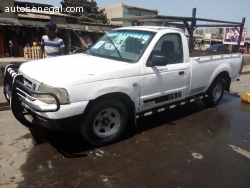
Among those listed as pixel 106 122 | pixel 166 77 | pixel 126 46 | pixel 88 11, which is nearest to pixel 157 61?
pixel 166 77

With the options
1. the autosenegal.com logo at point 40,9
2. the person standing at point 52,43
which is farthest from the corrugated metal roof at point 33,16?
the person standing at point 52,43

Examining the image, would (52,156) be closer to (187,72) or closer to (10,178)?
(10,178)

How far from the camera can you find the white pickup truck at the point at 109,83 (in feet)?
9.09

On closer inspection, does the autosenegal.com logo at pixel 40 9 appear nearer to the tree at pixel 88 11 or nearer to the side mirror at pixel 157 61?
the tree at pixel 88 11

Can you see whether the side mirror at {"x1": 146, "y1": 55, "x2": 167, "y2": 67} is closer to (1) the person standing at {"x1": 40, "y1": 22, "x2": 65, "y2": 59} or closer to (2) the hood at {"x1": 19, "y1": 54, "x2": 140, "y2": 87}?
(2) the hood at {"x1": 19, "y1": 54, "x2": 140, "y2": 87}

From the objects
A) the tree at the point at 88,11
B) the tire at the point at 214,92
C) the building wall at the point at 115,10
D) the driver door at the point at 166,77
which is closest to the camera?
the driver door at the point at 166,77

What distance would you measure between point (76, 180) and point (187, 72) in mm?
2899

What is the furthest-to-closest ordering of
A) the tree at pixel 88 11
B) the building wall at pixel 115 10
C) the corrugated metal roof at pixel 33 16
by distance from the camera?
the tree at pixel 88 11, the building wall at pixel 115 10, the corrugated metal roof at pixel 33 16

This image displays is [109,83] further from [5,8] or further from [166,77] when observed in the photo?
[5,8]

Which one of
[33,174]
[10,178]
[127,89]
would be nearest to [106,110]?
[127,89]

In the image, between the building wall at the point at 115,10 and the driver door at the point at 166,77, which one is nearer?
the driver door at the point at 166,77

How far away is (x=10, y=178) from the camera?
2.62 meters

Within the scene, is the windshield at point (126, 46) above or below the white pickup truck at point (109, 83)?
above

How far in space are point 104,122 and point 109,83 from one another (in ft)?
2.25
